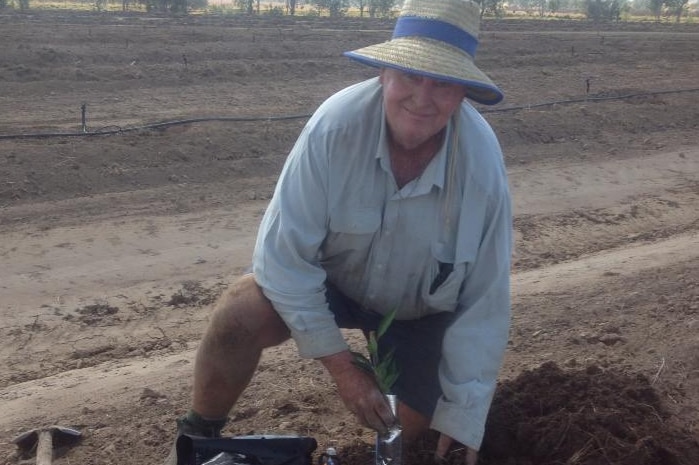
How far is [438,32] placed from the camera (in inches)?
113

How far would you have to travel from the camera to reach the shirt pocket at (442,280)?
2.97m

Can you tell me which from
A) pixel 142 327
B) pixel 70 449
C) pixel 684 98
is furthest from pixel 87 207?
pixel 684 98

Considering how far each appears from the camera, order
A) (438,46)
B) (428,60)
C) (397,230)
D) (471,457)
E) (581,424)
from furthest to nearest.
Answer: (581,424), (471,457), (397,230), (438,46), (428,60)

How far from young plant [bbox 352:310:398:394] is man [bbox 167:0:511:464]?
6 cm

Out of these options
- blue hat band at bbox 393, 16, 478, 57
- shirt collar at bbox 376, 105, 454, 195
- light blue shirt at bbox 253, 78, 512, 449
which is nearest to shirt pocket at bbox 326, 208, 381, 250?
light blue shirt at bbox 253, 78, 512, 449

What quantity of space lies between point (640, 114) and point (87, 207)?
283 inches

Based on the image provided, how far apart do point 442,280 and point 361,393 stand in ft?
1.54

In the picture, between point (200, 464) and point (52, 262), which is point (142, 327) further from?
point (200, 464)

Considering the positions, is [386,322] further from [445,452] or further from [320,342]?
[445,452]

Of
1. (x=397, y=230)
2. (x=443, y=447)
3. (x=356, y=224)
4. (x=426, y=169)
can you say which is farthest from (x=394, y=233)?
(x=443, y=447)

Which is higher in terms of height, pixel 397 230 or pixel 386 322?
pixel 397 230

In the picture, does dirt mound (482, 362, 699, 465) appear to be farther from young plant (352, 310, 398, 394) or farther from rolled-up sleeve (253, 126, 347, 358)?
rolled-up sleeve (253, 126, 347, 358)

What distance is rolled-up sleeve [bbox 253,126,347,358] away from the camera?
287 cm

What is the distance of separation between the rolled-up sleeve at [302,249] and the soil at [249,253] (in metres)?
0.67
